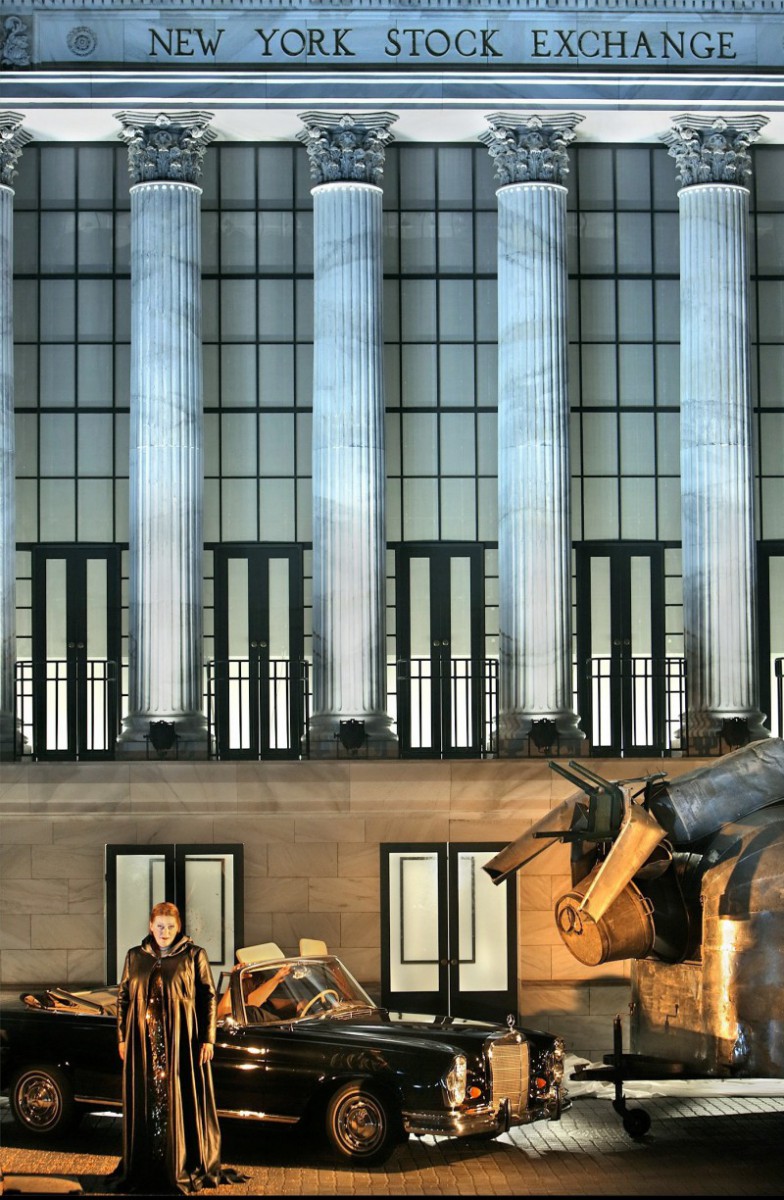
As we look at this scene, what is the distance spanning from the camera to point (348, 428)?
32.9 m

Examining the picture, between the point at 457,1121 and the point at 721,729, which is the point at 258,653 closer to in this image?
the point at 721,729

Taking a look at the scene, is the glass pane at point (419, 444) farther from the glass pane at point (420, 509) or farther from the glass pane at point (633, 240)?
the glass pane at point (633, 240)

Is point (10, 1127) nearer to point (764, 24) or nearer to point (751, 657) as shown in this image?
point (751, 657)

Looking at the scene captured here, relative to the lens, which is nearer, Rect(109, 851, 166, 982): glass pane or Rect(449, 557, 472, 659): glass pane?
Rect(109, 851, 166, 982): glass pane

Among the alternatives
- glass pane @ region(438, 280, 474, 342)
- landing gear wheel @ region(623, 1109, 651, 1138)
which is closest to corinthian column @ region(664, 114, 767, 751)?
glass pane @ region(438, 280, 474, 342)

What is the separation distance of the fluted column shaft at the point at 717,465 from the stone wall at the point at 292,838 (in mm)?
3488

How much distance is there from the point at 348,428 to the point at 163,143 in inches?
241

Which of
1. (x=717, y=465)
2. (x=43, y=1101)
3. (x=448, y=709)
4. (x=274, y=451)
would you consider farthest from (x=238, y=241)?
(x=43, y=1101)

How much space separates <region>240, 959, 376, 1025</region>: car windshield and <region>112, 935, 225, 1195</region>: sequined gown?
2737mm

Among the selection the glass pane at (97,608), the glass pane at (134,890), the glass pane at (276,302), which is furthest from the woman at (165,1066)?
the glass pane at (276,302)

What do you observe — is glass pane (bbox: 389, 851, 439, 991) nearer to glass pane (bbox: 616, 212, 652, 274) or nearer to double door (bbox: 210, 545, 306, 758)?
double door (bbox: 210, 545, 306, 758)

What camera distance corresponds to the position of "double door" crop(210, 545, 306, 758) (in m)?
34.2

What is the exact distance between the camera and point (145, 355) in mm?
32938

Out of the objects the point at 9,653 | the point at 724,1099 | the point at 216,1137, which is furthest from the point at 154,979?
the point at 9,653
